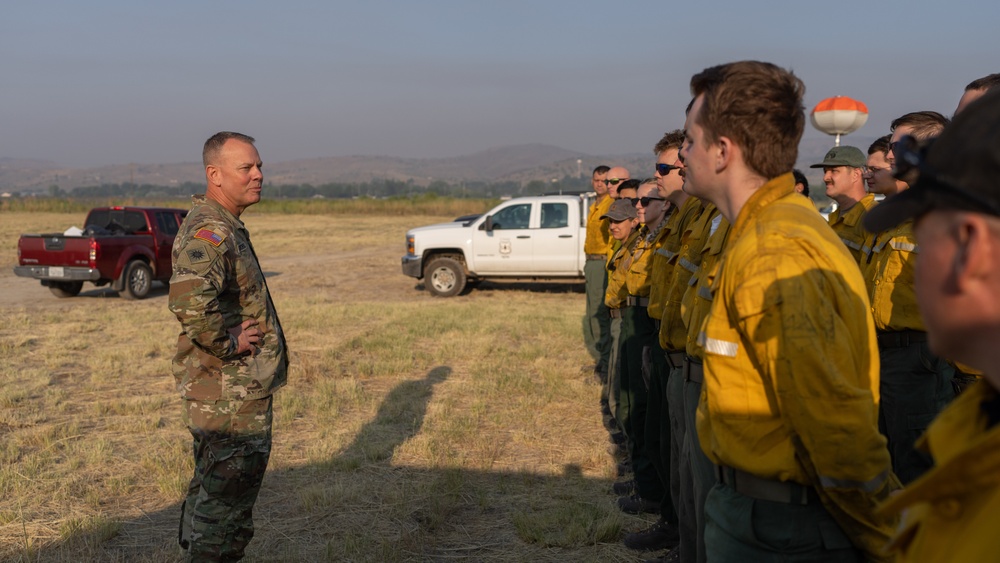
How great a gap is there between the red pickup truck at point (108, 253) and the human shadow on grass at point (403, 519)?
10574 mm

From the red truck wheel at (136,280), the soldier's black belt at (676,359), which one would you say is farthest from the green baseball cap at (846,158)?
the red truck wheel at (136,280)

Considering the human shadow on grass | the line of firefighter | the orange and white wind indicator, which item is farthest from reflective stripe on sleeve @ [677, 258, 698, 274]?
the orange and white wind indicator

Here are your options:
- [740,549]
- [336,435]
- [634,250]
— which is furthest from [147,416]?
[740,549]

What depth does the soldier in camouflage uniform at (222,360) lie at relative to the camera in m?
3.62

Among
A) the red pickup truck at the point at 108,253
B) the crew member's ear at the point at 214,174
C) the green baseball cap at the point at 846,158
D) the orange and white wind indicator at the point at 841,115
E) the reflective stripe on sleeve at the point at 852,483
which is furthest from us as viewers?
the red pickup truck at the point at 108,253

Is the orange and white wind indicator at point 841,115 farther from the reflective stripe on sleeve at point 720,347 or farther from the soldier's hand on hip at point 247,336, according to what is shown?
the reflective stripe on sleeve at point 720,347

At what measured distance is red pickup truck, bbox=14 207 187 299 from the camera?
48.2ft

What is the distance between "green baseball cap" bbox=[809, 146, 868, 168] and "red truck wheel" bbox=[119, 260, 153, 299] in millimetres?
13343

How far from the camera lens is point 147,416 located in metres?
7.27

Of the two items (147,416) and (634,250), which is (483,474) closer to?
(634,250)

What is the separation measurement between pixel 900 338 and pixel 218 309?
353 centimetres

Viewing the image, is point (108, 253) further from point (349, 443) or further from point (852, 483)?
point (852, 483)

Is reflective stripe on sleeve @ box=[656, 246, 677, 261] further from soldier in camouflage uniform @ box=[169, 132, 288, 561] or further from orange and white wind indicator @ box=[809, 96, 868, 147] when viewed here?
orange and white wind indicator @ box=[809, 96, 868, 147]

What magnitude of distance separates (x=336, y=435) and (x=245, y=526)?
2.91 metres
